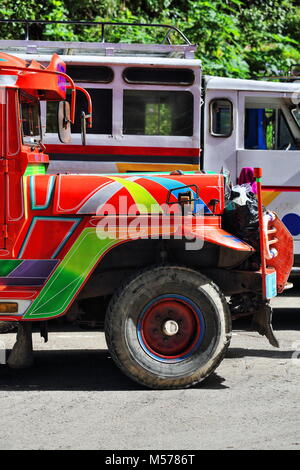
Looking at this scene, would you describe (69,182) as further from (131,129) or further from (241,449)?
(131,129)

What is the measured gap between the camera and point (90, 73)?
9.63 m

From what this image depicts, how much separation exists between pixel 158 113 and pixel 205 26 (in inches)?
311

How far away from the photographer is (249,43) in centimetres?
1941

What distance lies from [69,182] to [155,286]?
3.55ft

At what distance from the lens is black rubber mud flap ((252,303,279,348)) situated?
6574 millimetres

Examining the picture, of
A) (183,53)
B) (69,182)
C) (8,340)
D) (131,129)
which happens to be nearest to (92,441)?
(69,182)

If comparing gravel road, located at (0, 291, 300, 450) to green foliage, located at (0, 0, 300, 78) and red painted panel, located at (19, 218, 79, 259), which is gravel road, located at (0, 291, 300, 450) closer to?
red painted panel, located at (19, 218, 79, 259)

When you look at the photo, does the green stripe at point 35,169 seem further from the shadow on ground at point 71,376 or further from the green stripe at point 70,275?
the shadow on ground at point 71,376

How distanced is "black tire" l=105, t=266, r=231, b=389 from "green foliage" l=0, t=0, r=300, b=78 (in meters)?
9.97

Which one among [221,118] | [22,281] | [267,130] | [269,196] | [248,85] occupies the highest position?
[248,85]

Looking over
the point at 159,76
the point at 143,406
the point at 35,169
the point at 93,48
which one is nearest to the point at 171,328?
the point at 143,406

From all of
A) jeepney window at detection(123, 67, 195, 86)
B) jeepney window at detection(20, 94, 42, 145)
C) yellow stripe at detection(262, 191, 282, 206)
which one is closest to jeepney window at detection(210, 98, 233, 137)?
jeepney window at detection(123, 67, 195, 86)

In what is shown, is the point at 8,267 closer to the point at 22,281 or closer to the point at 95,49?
the point at 22,281

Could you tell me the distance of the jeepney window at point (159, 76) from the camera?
9672mm
